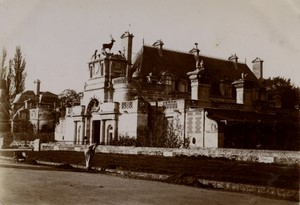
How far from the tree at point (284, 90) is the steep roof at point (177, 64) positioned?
5.24 m

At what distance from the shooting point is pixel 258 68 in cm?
5850

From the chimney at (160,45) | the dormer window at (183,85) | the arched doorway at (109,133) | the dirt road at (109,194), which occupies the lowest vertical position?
the dirt road at (109,194)

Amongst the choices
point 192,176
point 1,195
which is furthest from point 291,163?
point 1,195

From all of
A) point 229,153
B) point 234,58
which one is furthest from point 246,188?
point 234,58

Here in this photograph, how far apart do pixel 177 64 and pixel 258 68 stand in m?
16.6

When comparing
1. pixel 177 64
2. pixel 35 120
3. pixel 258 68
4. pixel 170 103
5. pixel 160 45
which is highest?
pixel 160 45

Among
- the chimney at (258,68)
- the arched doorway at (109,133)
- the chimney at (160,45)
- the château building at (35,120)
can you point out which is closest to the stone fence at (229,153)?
the arched doorway at (109,133)

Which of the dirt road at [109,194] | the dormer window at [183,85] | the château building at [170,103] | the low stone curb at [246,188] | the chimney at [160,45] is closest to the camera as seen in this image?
the dirt road at [109,194]

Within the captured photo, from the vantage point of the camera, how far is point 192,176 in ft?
42.2

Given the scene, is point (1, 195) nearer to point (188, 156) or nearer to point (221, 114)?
point (188, 156)

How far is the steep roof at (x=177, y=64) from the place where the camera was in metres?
44.3

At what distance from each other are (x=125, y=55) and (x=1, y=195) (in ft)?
111

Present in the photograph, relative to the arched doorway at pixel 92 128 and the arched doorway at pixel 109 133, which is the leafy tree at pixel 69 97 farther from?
the arched doorway at pixel 109 133

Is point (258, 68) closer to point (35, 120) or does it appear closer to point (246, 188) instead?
point (35, 120)
